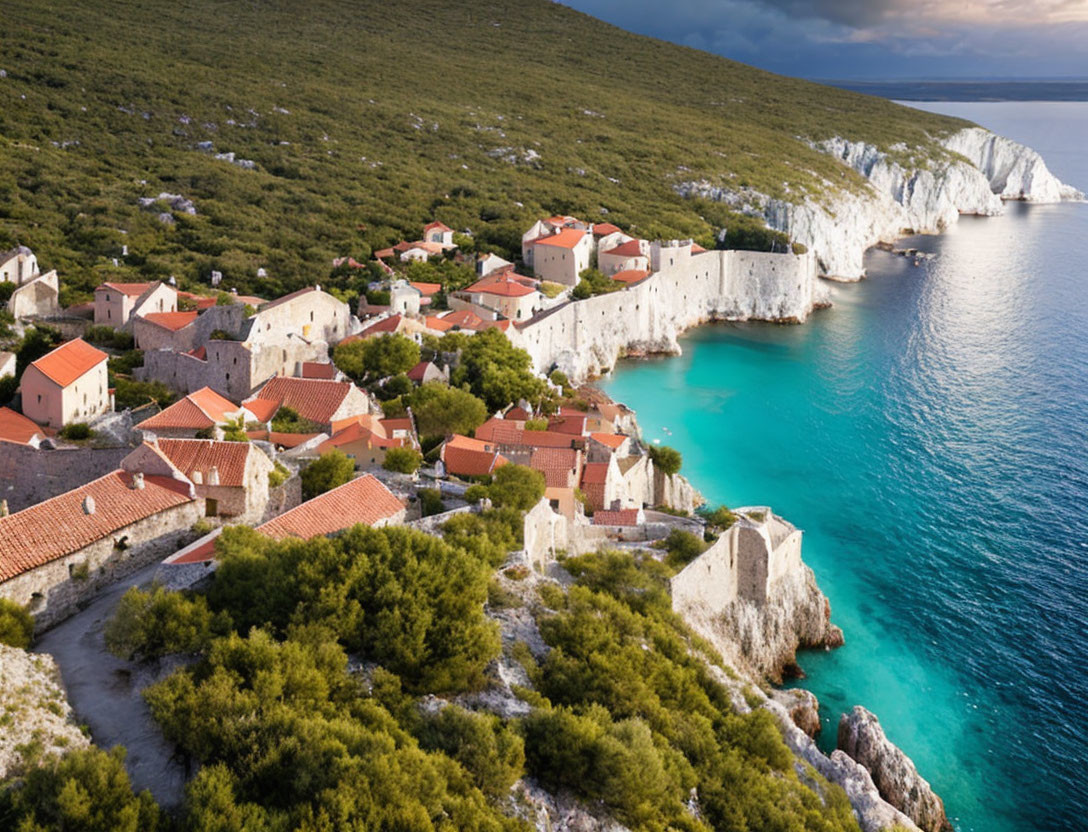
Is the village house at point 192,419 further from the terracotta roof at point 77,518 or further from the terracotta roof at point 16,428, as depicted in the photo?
the terracotta roof at point 77,518

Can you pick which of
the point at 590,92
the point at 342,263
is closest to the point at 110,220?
the point at 342,263

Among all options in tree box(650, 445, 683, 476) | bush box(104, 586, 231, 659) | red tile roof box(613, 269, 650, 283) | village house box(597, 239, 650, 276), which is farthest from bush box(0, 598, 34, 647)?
village house box(597, 239, 650, 276)

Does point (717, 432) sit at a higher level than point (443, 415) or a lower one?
lower

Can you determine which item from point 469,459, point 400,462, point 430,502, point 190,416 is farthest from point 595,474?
point 190,416

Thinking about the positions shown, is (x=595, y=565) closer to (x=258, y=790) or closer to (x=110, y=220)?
(x=258, y=790)

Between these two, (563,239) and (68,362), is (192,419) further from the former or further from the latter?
(563,239)

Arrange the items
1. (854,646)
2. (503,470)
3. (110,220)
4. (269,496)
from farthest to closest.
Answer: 1. (110,220)
2. (854,646)
3. (503,470)
4. (269,496)

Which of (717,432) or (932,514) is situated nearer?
(932,514)
